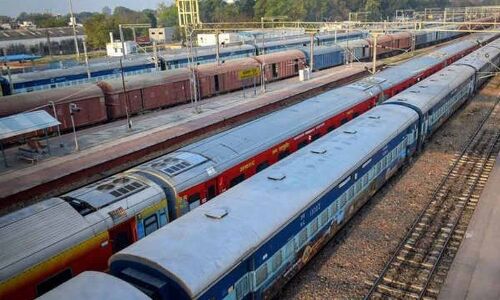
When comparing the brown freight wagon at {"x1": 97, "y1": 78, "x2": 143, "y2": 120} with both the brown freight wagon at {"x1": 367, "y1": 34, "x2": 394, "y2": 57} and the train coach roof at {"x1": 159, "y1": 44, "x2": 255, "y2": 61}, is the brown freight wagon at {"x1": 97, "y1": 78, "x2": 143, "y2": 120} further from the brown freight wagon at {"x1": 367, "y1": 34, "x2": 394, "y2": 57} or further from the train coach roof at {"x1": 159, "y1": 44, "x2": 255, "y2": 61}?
the brown freight wagon at {"x1": 367, "y1": 34, "x2": 394, "y2": 57}

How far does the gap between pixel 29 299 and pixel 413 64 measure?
4089 centimetres

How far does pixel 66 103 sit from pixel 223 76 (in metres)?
18.9

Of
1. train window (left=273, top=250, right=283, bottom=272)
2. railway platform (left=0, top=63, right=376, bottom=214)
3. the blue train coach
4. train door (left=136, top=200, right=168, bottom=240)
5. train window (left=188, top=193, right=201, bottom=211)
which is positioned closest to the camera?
train window (left=273, top=250, right=283, bottom=272)

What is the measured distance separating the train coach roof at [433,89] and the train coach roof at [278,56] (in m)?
22.2

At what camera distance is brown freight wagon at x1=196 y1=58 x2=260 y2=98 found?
4606 centimetres

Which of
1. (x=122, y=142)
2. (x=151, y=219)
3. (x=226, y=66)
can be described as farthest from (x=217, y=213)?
(x=226, y=66)

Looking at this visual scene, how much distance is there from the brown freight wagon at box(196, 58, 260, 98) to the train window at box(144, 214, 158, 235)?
3209cm

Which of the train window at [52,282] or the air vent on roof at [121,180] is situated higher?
the air vent on roof at [121,180]

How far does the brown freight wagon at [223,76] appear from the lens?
151 feet

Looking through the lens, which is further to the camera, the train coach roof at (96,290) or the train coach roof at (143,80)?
the train coach roof at (143,80)

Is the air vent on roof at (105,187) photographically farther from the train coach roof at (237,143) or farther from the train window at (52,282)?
the train window at (52,282)

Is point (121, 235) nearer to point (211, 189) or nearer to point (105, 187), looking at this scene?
point (105, 187)

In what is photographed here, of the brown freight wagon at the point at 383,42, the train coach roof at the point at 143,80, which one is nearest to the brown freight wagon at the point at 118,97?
the train coach roof at the point at 143,80

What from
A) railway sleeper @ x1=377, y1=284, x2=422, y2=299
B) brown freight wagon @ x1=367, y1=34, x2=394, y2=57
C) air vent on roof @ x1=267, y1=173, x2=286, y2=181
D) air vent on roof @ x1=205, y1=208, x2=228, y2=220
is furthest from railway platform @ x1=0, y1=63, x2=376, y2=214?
brown freight wagon @ x1=367, y1=34, x2=394, y2=57
